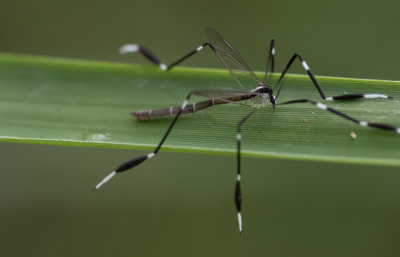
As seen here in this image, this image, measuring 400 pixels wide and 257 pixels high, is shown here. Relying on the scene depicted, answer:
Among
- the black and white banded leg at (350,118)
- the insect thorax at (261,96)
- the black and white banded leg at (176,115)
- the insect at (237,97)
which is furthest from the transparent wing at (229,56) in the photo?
the black and white banded leg at (350,118)

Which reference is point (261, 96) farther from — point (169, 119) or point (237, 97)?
point (169, 119)

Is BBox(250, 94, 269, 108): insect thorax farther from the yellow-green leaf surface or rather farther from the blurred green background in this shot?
the blurred green background

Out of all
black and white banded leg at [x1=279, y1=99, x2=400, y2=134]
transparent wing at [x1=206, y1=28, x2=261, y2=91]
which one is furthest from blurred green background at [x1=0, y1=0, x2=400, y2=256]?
black and white banded leg at [x1=279, y1=99, x2=400, y2=134]

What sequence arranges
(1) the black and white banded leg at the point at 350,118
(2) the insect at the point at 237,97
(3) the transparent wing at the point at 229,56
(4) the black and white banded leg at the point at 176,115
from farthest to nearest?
(3) the transparent wing at the point at 229,56 < (4) the black and white banded leg at the point at 176,115 < (2) the insect at the point at 237,97 < (1) the black and white banded leg at the point at 350,118

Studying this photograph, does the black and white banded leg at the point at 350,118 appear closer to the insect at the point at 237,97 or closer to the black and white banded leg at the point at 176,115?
the insect at the point at 237,97

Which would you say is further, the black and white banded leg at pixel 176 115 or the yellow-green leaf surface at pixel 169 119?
the black and white banded leg at pixel 176 115

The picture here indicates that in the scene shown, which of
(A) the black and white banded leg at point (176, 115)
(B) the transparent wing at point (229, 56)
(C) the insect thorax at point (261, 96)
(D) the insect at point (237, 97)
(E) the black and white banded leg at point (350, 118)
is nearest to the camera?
(E) the black and white banded leg at point (350, 118)
